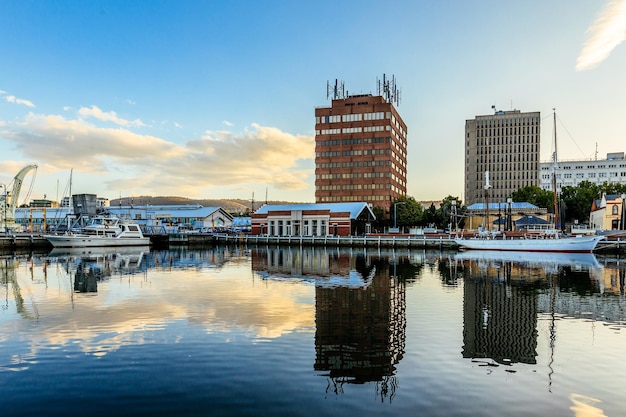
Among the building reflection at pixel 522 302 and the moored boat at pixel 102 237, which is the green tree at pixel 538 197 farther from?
the moored boat at pixel 102 237

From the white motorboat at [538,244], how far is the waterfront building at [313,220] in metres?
32.5

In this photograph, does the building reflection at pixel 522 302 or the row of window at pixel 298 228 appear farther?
the row of window at pixel 298 228

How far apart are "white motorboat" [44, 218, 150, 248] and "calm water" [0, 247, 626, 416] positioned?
2247 inches

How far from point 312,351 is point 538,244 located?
68.0m

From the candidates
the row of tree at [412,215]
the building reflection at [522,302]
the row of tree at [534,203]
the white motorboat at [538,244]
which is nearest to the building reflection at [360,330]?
the building reflection at [522,302]

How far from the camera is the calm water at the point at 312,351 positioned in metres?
12.6

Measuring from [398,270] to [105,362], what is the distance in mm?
36813

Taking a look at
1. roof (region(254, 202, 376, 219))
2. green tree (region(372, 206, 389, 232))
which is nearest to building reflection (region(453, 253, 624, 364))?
roof (region(254, 202, 376, 219))

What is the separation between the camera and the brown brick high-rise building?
15475 centimetres

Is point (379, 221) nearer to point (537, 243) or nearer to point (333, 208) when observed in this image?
point (333, 208)

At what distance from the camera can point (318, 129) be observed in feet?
534

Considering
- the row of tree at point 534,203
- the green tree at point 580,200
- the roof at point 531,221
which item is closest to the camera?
the roof at point 531,221

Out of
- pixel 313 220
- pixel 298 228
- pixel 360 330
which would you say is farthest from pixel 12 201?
pixel 360 330

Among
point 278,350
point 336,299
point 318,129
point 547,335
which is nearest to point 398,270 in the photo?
point 336,299
